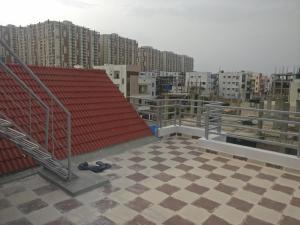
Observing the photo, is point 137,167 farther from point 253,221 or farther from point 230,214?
point 253,221

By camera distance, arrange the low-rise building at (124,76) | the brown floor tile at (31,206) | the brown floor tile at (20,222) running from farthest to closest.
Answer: the low-rise building at (124,76)
the brown floor tile at (31,206)
the brown floor tile at (20,222)

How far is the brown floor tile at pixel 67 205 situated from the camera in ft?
8.63

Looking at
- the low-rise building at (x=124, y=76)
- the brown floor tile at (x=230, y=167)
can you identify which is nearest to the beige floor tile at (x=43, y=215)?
the brown floor tile at (x=230, y=167)

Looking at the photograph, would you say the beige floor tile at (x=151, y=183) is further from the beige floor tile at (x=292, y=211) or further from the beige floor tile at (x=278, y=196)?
the beige floor tile at (x=292, y=211)

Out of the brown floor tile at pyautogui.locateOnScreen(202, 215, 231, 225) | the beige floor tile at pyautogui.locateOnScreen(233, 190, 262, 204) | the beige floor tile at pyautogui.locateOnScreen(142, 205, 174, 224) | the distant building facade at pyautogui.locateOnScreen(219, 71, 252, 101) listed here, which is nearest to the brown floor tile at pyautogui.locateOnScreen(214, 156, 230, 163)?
the beige floor tile at pyautogui.locateOnScreen(233, 190, 262, 204)

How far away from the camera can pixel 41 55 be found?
4462 cm

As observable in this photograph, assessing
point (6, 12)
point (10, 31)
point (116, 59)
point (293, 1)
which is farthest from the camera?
point (116, 59)

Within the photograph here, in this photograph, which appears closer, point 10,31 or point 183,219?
point 183,219

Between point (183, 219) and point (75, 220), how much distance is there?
3.97ft

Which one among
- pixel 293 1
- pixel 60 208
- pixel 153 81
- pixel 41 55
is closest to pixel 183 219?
pixel 60 208

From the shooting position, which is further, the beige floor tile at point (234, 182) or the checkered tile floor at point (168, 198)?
the beige floor tile at point (234, 182)

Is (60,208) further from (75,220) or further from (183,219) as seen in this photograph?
(183,219)

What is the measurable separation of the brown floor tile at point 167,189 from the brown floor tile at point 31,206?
1541mm

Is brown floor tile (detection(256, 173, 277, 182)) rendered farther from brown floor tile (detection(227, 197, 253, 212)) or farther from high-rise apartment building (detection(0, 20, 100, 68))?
high-rise apartment building (detection(0, 20, 100, 68))
